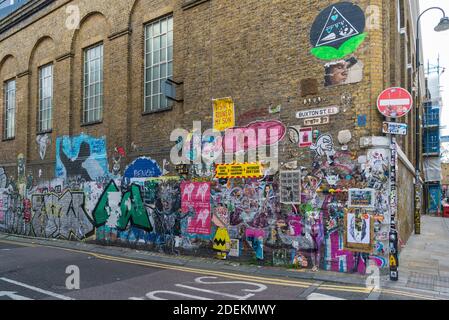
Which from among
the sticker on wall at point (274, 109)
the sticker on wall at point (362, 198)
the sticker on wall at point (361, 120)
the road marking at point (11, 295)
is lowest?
the road marking at point (11, 295)

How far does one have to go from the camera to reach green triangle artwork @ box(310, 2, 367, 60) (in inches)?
332

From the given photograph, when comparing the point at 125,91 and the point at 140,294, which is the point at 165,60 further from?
the point at 140,294

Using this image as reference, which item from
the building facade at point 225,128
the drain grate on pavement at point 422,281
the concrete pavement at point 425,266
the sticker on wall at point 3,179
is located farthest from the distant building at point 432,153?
the sticker on wall at point 3,179

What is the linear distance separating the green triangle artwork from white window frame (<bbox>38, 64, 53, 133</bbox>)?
1232 centimetres

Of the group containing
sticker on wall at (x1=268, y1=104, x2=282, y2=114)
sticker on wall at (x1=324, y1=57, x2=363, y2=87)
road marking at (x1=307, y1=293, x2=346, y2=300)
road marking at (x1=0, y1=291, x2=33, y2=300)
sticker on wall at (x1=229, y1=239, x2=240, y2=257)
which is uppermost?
sticker on wall at (x1=324, y1=57, x2=363, y2=87)

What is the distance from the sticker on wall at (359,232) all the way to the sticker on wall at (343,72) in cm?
284

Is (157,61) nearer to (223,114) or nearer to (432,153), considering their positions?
(223,114)

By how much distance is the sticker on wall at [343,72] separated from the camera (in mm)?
8372

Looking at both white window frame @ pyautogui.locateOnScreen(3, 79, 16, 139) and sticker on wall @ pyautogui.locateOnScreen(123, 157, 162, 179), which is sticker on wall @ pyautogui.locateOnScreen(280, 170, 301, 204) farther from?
white window frame @ pyautogui.locateOnScreen(3, 79, 16, 139)

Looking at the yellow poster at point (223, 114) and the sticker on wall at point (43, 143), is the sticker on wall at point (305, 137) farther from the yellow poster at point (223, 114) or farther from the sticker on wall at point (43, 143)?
the sticker on wall at point (43, 143)

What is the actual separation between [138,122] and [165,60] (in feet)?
7.29

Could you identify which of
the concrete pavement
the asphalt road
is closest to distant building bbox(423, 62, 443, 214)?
the concrete pavement
